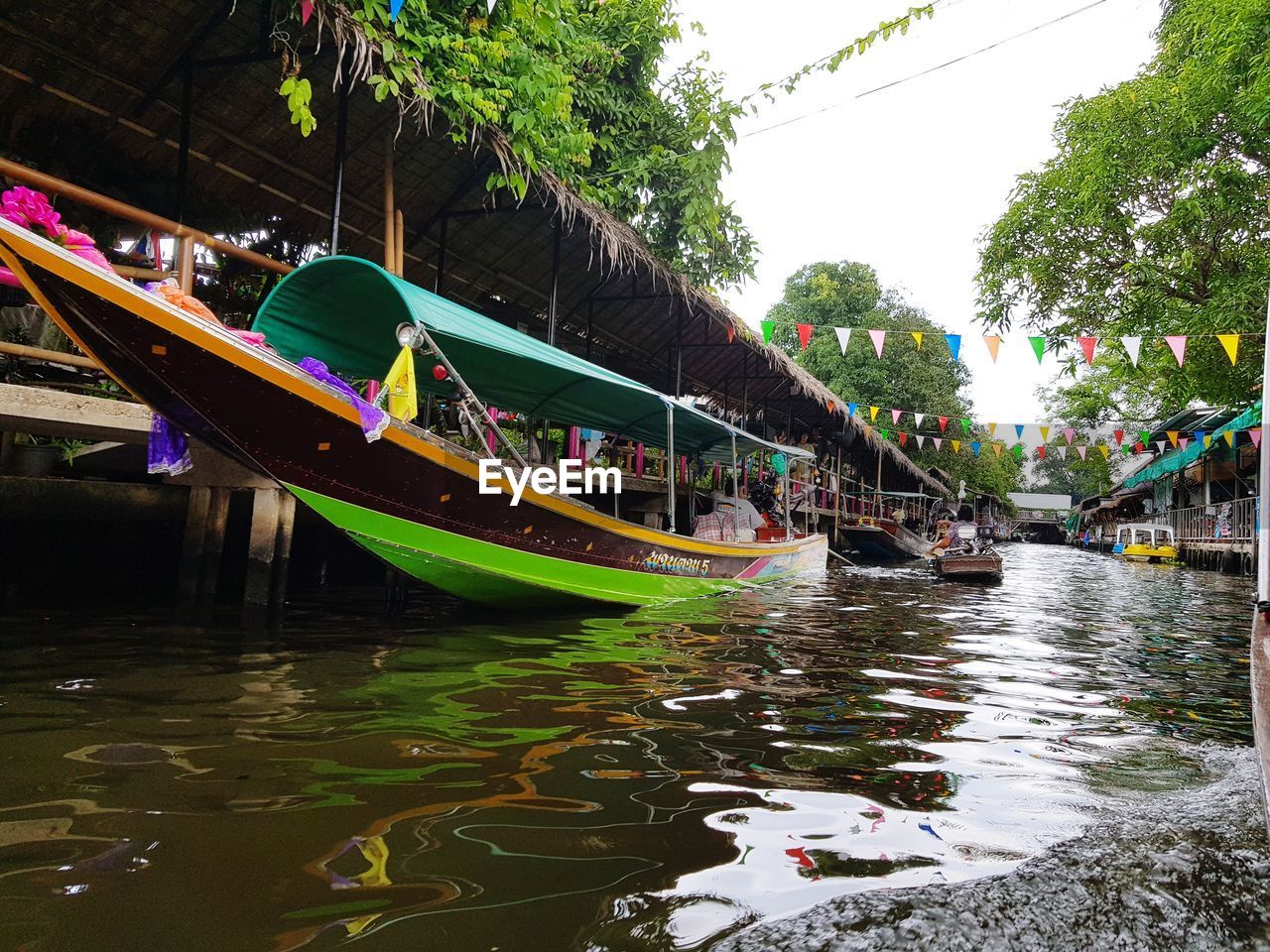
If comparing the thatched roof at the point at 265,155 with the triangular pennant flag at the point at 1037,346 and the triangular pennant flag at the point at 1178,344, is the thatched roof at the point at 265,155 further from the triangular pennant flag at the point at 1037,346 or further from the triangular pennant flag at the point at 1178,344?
the triangular pennant flag at the point at 1178,344

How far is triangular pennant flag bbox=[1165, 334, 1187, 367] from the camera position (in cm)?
1219

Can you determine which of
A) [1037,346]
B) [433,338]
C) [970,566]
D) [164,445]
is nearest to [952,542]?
[970,566]

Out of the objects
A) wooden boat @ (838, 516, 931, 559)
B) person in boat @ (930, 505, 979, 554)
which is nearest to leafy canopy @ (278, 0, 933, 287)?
person in boat @ (930, 505, 979, 554)

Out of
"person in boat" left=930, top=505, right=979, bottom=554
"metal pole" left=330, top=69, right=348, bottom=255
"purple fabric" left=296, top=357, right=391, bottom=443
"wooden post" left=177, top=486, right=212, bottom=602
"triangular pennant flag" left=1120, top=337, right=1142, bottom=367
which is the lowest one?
"wooden post" left=177, top=486, right=212, bottom=602

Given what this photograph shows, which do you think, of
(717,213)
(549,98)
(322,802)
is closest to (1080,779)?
(322,802)

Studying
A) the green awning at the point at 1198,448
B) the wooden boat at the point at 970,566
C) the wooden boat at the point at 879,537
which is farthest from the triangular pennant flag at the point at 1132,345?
the wooden boat at the point at 879,537

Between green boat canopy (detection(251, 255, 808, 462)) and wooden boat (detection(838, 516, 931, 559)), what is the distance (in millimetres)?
13615

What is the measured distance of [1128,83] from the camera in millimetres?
14141

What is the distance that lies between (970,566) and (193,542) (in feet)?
39.4

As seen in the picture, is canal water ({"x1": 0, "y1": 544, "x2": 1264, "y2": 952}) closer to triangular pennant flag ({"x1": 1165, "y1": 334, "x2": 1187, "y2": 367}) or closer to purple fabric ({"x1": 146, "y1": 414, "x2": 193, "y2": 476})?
purple fabric ({"x1": 146, "y1": 414, "x2": 193, "y2": 476})

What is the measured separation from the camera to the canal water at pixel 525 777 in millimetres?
1678

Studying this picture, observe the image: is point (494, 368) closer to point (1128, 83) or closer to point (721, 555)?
point (721, 555)

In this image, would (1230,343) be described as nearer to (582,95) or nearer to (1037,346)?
(1037,346)

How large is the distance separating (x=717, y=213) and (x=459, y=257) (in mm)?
3637
